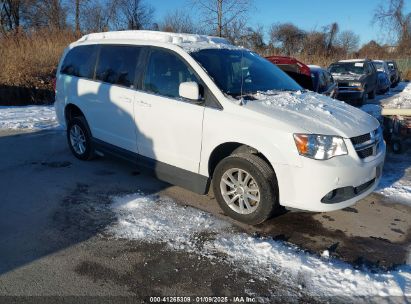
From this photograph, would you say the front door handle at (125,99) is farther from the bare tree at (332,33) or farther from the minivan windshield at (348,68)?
the bare tree at (332,33)

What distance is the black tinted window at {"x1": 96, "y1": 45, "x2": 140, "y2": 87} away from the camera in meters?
5.26

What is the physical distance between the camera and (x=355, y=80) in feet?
48.3

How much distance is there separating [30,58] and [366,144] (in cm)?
1349

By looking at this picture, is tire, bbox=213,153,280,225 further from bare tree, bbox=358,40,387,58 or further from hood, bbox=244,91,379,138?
bare tree, bbox=358,40,387,58

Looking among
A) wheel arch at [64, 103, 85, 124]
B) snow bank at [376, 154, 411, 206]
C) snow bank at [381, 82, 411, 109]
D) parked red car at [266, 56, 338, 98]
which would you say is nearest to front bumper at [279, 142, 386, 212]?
snow bank at [376, 154, 411, 206]

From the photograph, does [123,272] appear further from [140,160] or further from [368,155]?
[368,155]

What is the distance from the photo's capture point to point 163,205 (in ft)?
15.5

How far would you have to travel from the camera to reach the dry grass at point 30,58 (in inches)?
515

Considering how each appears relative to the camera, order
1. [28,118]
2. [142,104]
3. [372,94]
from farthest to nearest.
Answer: [372,94], [28,118], [142,104]

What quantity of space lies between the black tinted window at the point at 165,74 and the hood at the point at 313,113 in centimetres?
90

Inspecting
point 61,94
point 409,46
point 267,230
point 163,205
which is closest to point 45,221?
point 163,205

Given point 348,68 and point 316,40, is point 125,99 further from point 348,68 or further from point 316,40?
point 316,40

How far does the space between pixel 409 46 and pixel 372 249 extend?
143ft

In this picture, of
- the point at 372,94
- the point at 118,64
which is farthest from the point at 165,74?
the point at 372,94
